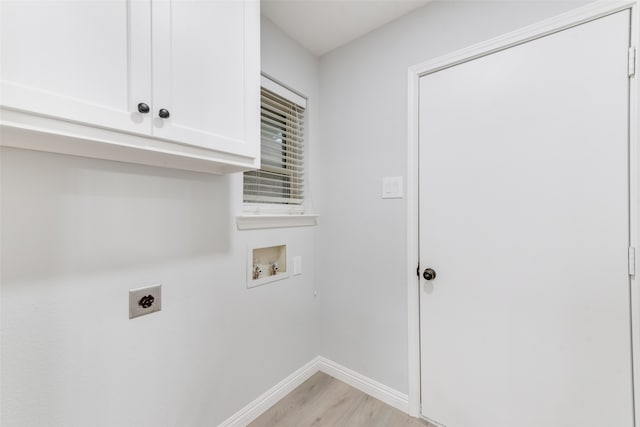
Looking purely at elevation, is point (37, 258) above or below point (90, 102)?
below

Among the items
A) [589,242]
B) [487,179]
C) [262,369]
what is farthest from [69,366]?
[589,242]

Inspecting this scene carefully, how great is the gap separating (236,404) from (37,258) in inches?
47.1

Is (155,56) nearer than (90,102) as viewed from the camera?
No

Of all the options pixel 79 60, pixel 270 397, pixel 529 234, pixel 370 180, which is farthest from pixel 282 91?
pixel 270 397

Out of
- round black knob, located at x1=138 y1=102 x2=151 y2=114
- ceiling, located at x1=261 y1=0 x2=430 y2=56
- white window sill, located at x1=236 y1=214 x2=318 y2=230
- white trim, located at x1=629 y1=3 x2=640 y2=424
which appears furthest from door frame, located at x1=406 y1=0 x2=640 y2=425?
round black knob, located at x1=138 y1=102 x2=151 y2=114

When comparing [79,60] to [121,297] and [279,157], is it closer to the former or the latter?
[121,297]

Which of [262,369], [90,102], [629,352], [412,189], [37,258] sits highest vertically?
[90,102]

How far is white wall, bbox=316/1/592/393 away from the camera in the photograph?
1548 mm

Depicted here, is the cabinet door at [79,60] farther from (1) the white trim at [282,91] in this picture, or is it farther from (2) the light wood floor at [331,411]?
(2) the light wood floor at [331,411]

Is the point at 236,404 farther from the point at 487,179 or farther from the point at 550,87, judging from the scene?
the point at 550,87

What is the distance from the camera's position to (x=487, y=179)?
1.34m

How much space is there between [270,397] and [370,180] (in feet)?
5.02

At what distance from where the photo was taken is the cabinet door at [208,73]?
88cm

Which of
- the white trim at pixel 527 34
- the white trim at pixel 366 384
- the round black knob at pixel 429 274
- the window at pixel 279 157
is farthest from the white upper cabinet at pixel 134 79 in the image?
the white trim at pixel 366 384
